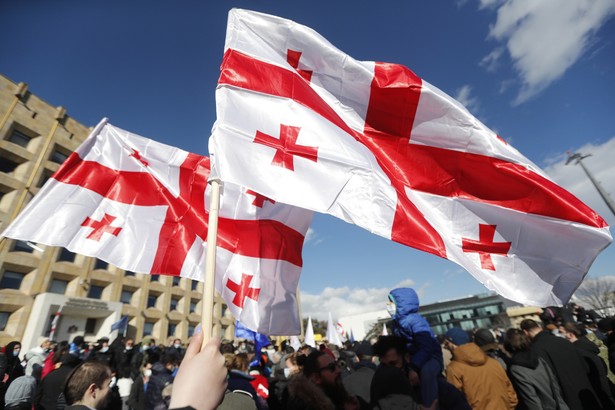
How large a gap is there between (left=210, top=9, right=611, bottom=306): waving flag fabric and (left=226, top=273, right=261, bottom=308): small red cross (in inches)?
56.7

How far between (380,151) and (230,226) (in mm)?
2018

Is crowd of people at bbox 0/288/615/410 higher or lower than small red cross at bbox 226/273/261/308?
lower

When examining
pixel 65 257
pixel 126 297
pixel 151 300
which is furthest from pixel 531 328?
pixel 151 300

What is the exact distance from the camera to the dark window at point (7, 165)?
19.2m

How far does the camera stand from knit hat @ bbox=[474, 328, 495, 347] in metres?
4.39

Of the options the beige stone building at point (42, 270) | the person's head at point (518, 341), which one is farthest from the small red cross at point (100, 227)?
the beige stone building at point (42, 270)

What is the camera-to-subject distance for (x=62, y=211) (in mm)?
3408

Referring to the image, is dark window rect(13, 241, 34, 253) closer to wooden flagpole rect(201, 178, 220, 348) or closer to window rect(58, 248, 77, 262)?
window rect(58, 248, 77, 262)

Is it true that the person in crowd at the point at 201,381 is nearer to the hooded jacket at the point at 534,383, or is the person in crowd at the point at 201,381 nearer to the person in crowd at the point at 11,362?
the hooded jacket at the point at 534,383

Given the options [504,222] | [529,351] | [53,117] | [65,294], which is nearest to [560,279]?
[504,222]

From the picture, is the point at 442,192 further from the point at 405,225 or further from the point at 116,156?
the point at 116,156

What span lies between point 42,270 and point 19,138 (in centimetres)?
862

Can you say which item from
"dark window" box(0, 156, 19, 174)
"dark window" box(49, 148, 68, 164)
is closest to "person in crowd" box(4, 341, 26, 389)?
"dark window" box(0, 156, 19, 174)

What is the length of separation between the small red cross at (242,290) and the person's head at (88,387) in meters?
1.30
